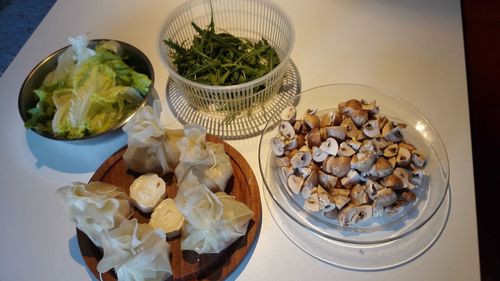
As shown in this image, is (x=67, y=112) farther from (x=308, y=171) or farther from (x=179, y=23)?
(x=308, y=171)

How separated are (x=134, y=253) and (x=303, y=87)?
0.63 meters

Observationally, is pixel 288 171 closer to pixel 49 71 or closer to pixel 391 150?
pixel 391 150

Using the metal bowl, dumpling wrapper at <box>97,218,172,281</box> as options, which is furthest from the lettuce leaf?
dumpling wrapper at <box>97,218,172,281</box>

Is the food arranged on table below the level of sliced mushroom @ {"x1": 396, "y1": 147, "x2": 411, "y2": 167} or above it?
above

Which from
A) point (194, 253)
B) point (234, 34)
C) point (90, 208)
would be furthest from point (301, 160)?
point (234, 34)

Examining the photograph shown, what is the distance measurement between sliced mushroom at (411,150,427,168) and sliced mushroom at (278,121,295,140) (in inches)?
10.3

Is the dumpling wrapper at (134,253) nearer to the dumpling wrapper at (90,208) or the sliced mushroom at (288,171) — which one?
the dumpling wrapper at (90,208)

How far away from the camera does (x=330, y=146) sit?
2.72 ft

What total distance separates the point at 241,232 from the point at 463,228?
1.56 feet

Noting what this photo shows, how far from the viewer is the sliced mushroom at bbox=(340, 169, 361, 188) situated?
2.63ft

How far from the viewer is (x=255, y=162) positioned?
944mm

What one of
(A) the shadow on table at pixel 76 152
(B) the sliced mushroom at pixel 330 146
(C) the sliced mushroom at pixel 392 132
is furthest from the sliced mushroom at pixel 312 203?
(A) the shadow on table at pixel 76 152

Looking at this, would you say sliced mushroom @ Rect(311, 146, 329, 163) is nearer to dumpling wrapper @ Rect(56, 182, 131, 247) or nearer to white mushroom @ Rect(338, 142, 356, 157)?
white mushroom @ Rect(338, 142, 356, 157)

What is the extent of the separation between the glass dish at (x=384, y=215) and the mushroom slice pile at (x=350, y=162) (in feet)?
0.09
